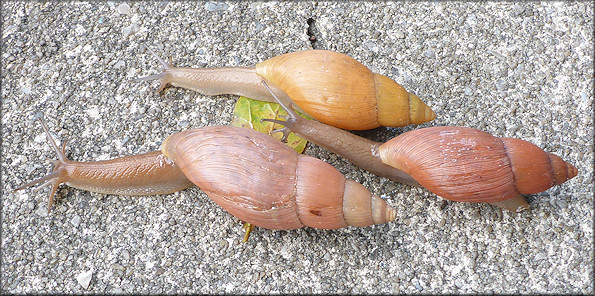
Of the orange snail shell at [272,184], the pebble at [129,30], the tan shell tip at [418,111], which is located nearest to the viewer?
the orange snail shell at [272,184]

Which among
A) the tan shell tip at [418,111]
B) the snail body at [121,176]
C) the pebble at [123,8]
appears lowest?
the snail body at [121,176]

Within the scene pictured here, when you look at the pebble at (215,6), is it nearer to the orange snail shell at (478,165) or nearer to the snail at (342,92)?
the snail at (342,92)

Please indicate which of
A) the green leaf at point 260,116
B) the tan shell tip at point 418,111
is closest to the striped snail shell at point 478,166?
the tan shell tip at point 418,111

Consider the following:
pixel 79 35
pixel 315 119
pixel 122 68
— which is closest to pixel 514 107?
pixel 315 119

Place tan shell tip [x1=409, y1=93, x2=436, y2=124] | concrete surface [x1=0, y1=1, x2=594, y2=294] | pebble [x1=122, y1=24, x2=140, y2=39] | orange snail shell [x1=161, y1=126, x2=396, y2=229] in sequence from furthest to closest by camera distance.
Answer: pebble [x1=122, y1=24, x2=140, y2=39], tan shell tip [x1=409, y1=93, x2=436, y2=124], concrete surface [x1=0, y1=1, x2=594, y2=294], orange snail shell [x1=161, y1=126, x2=396, y2=229]

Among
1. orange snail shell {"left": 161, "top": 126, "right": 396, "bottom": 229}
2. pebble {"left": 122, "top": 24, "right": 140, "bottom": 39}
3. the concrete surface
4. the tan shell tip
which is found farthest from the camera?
pebble {"left": 122, "top": 24, "right": 140, "bottom": 39}

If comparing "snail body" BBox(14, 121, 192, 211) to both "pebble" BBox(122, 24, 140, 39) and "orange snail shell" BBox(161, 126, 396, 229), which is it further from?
"pebble" BBox(122, 24, 140, 39)

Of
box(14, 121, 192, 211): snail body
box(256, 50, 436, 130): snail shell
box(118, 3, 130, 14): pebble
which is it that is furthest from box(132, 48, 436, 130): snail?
box(118, 3, 130, 14): pebble

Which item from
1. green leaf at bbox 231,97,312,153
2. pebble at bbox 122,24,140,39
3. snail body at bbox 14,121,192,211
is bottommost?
snail body at bbox 14,121,192,211
